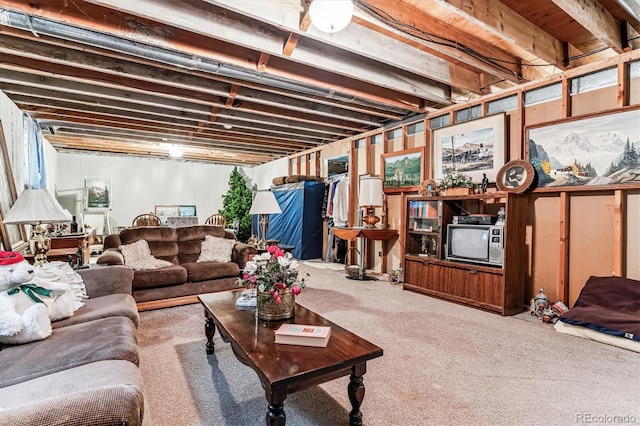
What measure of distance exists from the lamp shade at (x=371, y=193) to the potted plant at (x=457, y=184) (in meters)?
1.21

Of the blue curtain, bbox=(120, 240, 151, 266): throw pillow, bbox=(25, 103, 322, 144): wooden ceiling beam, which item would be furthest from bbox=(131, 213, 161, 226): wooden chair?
bbox=(120, 240, 151, 266): throw pillow

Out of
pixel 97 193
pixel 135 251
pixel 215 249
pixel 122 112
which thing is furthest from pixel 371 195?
pixel 97 193

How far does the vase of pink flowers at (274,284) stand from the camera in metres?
1.96

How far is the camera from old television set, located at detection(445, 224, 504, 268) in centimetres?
360

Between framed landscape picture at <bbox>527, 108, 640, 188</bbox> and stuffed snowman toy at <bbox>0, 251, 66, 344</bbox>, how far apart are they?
454 centimetres

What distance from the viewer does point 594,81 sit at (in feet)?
10.9

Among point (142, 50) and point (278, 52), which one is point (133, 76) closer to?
point (142, 50)

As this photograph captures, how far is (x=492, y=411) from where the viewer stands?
5.85ft

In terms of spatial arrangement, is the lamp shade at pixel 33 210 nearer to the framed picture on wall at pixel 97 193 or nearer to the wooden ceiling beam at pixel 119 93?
the wooden ceiling beam at pixel 119 93

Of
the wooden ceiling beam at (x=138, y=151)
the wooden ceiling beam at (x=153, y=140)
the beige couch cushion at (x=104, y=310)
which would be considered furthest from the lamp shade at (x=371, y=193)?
the wooden ceiling beam at (x=138, y=151)

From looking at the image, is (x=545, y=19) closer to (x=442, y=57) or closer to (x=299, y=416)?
(x=442, y=57)

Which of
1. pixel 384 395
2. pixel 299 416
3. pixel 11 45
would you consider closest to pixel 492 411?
pixel 384 395

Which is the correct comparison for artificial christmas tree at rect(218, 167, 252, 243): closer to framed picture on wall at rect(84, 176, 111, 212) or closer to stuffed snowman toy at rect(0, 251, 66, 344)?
framed picture on wall at rect(84, 176, 111, 212)

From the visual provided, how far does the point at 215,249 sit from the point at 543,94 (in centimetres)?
448
